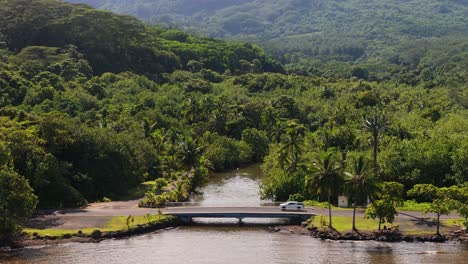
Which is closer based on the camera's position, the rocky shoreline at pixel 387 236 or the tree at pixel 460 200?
the tree at pixel 460 200

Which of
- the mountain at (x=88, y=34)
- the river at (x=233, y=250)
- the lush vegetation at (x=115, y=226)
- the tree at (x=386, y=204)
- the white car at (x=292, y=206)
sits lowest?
the river at (x=233, y=250)

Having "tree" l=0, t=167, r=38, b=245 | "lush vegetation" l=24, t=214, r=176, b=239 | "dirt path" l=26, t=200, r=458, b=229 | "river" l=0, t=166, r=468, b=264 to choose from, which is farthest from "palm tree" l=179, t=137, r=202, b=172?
"tree" l=0, t=167, r=38, b=245

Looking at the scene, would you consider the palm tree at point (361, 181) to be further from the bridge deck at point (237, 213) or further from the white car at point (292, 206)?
the white car at point (292, 206)

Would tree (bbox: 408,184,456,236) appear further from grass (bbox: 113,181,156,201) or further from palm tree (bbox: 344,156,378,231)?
grass (bbox: 113,181,156,201)

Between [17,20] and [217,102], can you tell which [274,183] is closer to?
[217,102]

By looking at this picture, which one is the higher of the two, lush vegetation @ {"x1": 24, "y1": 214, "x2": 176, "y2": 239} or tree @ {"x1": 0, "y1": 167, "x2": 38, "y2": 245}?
tree @ {"x1": 0, "y1": 167, "x2": 38, "y2": 245}

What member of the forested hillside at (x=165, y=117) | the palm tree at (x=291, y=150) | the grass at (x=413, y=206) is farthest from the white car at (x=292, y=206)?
the palm tree at (x=291, y=150)
